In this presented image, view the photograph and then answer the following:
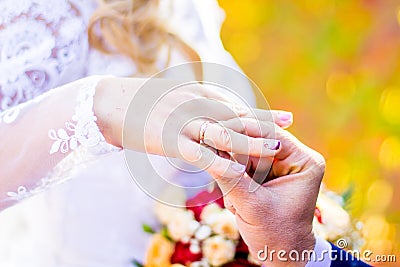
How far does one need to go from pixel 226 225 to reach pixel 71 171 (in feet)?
0.80

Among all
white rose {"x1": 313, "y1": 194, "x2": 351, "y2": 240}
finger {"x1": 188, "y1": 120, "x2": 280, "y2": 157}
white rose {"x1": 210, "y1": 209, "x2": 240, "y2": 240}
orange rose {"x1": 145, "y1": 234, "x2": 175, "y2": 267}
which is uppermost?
finger {"x1": 188, "y1": 120, "x2": 280, "y2": 157}

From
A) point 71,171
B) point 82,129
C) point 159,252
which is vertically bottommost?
point 159,252

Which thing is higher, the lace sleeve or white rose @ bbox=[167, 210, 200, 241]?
the lace sleeve

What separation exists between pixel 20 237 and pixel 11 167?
9.6 inches

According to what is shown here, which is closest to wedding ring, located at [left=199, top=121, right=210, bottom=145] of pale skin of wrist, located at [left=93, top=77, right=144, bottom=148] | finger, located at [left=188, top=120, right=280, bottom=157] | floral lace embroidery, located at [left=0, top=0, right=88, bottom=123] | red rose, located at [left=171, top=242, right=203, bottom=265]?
finger, located at [left=188, top=120, right=280, bottom=157]

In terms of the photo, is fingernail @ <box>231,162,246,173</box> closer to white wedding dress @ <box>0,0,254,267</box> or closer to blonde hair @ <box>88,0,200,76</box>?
white wedding dress @ <box>0,0,254,267</box>

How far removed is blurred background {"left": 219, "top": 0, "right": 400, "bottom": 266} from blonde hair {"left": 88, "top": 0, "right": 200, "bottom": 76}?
0.48ft

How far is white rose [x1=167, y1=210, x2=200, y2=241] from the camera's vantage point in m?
0.82

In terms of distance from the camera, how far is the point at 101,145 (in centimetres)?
74

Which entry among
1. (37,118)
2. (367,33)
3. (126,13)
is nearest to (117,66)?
(126,13)

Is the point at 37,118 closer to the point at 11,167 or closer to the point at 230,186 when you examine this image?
the point at 11,167

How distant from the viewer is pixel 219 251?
0.80 meters

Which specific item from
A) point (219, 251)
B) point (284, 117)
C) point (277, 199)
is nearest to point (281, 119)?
point (284, 117)

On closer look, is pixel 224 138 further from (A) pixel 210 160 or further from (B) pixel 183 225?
(B) pixel 183 225
